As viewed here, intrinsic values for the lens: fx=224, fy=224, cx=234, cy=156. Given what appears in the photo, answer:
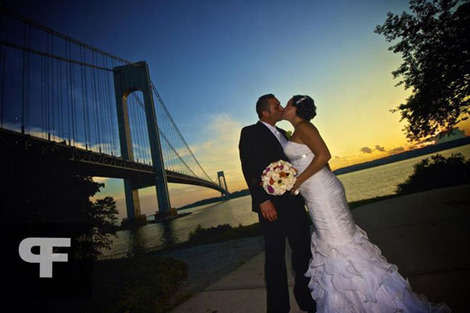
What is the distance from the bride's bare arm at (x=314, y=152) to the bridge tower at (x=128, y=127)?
29.5 meters

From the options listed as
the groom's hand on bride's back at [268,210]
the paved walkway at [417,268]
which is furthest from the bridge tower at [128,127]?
the groom's hand on bride's back at [268,210]

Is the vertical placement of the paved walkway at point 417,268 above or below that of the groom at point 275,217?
below

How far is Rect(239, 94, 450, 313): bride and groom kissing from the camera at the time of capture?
5.63ft

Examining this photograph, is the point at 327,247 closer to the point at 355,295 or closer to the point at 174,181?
the point at 355,295

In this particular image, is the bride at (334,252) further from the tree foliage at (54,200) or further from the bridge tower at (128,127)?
the bridge tower at (128,127)

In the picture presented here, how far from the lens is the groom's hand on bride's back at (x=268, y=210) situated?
192cm

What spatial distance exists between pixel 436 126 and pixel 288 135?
30.8 feet

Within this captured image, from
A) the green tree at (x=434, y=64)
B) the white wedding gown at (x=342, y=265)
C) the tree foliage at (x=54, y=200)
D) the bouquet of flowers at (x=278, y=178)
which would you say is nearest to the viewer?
the white wedding gown at (x=342, y=265)

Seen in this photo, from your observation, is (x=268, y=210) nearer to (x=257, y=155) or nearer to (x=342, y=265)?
(x=257, y=155)

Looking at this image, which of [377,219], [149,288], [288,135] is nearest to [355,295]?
[288,135]

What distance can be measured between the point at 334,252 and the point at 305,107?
1331 millimetres

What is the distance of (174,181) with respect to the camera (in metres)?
34.0

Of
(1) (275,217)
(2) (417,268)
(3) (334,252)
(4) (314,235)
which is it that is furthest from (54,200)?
(2) (417,268)

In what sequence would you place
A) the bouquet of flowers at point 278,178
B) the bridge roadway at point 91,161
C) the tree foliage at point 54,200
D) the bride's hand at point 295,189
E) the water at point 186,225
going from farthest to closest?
1. the water at point 186,225
2. the bridge roadway at point 91,161
3. the tree foliage at point 54,200
4. the bride's hand at point 295,189
5. the bouquet of flowers at point 278,178
